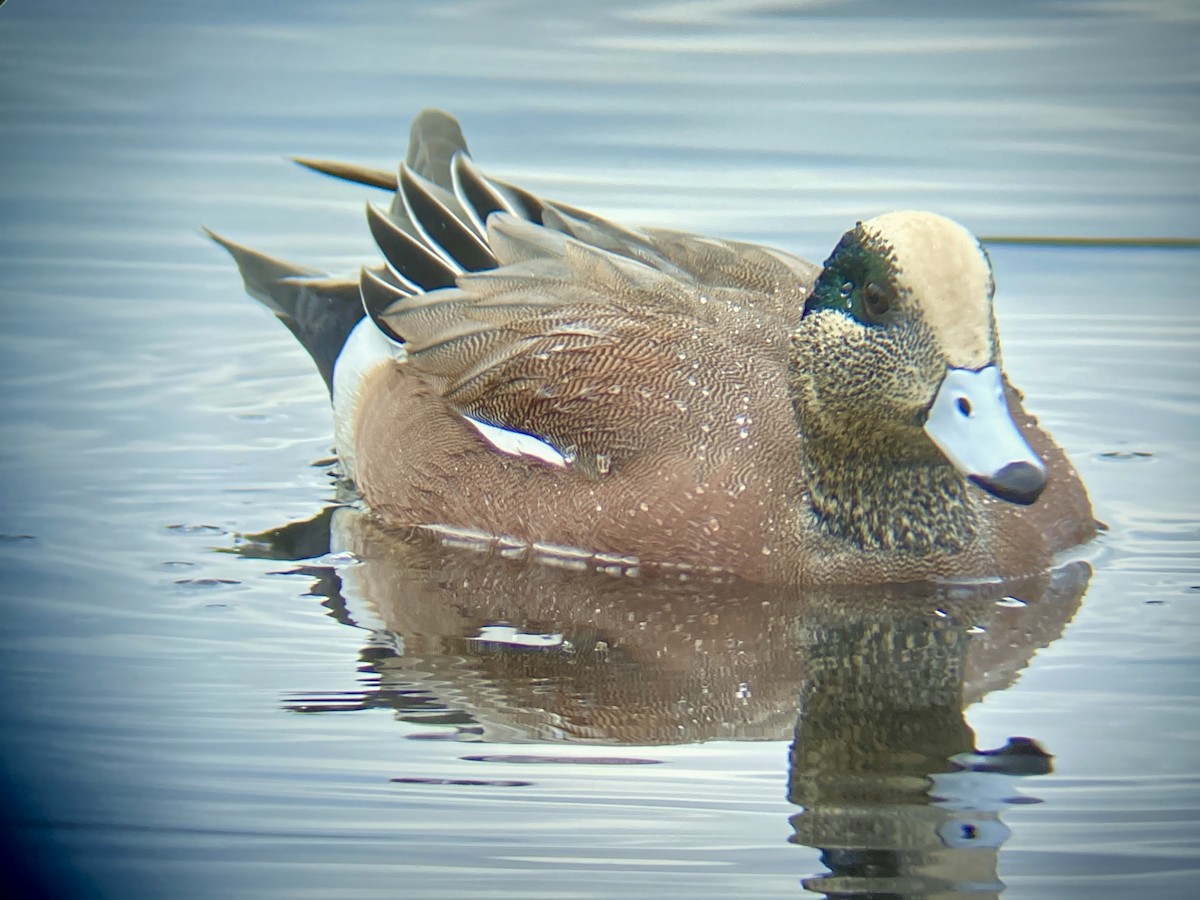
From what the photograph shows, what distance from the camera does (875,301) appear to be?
440cm

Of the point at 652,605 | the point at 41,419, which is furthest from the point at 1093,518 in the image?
the point at 41,419

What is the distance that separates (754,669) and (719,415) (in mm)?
812

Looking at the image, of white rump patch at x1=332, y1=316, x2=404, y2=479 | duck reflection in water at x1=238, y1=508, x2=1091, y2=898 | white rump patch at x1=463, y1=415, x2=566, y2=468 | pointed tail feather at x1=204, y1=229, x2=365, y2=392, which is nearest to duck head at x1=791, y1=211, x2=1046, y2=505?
duck reflection in water at x1=238, y1=508, x2=1091, y2=898

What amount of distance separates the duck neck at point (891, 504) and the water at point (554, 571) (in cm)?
16

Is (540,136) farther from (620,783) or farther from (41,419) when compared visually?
(620,783)

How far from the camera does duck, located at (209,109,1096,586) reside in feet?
14.0

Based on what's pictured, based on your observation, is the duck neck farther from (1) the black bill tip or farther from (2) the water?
(1) the black bill tip

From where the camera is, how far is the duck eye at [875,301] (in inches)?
172

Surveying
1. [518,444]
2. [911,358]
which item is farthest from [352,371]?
[911,358]

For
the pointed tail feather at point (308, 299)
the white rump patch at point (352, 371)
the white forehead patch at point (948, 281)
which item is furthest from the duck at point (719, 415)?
the pointed tail feather at point (308, 299)

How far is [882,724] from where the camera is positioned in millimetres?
3723

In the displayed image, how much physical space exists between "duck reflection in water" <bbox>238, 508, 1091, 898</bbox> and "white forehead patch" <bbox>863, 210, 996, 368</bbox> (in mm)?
640

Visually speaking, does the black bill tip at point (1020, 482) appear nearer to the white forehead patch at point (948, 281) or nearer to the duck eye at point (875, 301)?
the white forehead patch at point (948, 281)

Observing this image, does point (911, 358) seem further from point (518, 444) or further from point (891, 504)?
point (518, 444)
